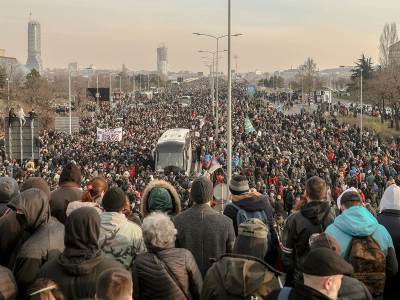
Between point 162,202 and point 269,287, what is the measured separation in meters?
1.74

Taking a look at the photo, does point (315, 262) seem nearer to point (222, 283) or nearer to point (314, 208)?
point (222, 283)

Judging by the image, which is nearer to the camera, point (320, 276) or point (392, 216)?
point (320, 276)

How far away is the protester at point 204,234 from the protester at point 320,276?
1724 mm

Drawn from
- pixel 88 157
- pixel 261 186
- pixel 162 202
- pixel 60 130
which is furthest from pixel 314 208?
pixel 60 130

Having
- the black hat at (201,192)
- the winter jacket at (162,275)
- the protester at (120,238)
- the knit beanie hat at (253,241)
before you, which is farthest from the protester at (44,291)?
the black hat at (201,192)

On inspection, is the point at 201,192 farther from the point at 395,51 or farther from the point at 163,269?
the point at 395,51

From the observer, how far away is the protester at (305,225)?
5.49 m

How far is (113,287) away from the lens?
367cm

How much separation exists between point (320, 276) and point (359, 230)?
1567 millimetres

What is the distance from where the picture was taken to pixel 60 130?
2044 inches

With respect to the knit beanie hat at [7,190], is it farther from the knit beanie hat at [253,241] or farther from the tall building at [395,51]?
the tall building at [395,51]

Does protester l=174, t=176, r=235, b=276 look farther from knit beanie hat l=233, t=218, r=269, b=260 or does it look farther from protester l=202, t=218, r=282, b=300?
protester l=202, t=218, r=282, b=300

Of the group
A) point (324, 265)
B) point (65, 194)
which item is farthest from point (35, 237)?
point (324, 265)

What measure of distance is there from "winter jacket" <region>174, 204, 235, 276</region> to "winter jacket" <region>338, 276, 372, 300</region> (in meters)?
1.46
